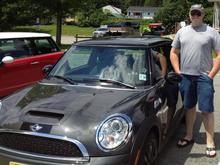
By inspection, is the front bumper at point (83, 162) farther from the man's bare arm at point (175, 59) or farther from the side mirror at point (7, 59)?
the side mirror at point (7, 59)

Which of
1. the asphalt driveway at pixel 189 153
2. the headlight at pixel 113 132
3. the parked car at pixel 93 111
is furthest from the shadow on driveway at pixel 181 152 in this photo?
the headlight at pixel 113 132

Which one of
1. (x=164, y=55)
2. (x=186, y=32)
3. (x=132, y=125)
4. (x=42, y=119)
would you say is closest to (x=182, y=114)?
(x=164, y=55)

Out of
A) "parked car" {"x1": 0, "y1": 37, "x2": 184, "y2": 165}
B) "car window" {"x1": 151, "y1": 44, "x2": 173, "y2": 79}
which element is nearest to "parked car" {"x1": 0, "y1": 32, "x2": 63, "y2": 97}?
"parked car" {"x1": 0, "y1": 37, "x2": 184, "y2": 165}

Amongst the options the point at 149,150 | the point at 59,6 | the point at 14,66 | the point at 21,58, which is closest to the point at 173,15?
the point at 59,6

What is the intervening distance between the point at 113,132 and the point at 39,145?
2.25ft

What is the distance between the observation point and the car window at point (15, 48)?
26.4 ft

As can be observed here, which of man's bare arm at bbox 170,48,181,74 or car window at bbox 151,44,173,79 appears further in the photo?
man's bare arm at bbox 170,48,181,74

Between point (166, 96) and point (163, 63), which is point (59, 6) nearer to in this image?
point (163, 63)

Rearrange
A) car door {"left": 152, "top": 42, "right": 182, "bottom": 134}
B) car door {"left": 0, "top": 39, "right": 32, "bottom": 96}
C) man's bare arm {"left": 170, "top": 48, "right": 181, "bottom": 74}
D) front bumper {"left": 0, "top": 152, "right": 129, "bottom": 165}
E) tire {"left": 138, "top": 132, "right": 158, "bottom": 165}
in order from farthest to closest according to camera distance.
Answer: car door {"left": 0, "top": 39, "right": 32, "bottom": 96}
man's bare arm {"left": 170, "top": 48, "right": 181, "bottom": 74}
car door {"left": 152, "top": 42, "right": 182, "bottom": 134}
tire {"left": 138, "top": 132, "right": 158, "bottom": 165}
front bumper {"left": 0, "top": 152, "right": 129, "bottom": 165}

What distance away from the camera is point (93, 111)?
4176 millimetres

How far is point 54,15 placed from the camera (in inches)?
1331

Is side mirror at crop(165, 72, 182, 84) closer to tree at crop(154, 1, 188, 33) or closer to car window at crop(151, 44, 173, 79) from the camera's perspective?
car window at crop(151, 44, 173, 79)

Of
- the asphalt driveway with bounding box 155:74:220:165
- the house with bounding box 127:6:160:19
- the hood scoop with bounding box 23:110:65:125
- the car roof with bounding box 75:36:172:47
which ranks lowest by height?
the asphalt driveway with bounding box 155:74:220:165

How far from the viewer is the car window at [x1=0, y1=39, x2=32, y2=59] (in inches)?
317
